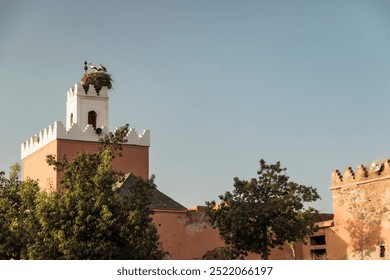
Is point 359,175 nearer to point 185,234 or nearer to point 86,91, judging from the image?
point 185,234

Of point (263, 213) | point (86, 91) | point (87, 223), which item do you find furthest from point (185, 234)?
point (86, 91)

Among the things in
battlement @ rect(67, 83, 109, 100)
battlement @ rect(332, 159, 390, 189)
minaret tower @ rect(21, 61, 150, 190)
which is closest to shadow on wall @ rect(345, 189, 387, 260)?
battlement @ rect(332, 159, 390, 189)

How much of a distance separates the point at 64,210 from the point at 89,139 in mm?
14841

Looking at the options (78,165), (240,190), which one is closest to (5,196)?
(78,165)

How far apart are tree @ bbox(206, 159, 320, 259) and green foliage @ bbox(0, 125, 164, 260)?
15.1ft

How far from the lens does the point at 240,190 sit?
26.9m

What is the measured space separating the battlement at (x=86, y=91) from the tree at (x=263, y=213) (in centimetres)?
1316

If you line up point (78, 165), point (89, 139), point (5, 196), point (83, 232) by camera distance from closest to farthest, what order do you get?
point (83, 232) < point (78, 165) < point (5, 196) < point (89, 139)

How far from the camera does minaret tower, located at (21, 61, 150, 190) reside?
3541 centimetres

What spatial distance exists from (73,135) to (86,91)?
3.11 meters

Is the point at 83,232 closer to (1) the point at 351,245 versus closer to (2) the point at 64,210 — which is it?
(2) the point at 64,210

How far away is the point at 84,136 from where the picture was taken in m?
35.8
